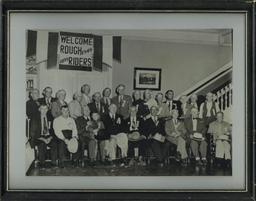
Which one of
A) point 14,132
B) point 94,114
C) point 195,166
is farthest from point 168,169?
point 14,132

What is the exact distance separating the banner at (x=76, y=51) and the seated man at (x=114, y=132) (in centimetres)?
8

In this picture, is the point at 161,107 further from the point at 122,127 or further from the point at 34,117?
the point at 34,117

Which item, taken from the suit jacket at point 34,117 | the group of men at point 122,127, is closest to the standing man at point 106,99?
the group of men at point 122,127

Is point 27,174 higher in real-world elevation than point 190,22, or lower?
lower

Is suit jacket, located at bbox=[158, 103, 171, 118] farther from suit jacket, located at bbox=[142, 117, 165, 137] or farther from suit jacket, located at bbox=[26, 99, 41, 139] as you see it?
suit jacket, located at bbox=[26, 99, 41, 139]

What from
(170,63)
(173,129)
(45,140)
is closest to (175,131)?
(173,129)

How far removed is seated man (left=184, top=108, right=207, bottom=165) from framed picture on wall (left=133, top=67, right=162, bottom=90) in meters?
0.07

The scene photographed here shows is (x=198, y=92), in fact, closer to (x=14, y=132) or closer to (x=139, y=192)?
(x=139, y=192)

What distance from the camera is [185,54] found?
74cm

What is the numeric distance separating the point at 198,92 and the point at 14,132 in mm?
304

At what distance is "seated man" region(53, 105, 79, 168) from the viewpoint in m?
0.73

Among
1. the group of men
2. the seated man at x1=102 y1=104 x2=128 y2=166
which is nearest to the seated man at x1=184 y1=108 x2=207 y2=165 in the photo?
the group of men

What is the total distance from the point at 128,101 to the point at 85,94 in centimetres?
7

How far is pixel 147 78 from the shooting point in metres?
0.74
